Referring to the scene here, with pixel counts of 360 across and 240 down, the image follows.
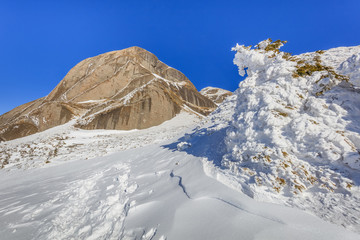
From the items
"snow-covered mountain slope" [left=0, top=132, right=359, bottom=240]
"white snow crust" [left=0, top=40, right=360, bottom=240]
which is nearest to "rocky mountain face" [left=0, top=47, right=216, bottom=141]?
"snow-covered mountain slope" [left=0, top=132, right=359, bottom=240]

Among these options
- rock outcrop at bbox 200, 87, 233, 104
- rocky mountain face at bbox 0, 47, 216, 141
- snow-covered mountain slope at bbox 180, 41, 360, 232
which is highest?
rock outcrop at bbox 200, 87, 233, 104

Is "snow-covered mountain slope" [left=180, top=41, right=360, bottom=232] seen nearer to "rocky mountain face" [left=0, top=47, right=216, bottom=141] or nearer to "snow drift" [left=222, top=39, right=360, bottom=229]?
"snow drift" [left=222, top=39, right=360, bottom=229]

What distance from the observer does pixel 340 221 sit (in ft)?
7.45

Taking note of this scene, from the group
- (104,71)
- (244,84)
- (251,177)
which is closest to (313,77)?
(244,84)

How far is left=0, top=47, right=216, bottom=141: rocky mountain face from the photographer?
27.3m

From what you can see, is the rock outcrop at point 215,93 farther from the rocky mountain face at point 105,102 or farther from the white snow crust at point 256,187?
the white snow crust at point 256,187

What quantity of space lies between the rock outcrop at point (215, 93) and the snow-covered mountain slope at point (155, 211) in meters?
80.9

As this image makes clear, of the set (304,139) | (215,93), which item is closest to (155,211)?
(304,139)

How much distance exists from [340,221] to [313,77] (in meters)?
→ 3.96

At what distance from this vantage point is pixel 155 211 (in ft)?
11.2

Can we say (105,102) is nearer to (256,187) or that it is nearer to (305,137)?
(256,187)

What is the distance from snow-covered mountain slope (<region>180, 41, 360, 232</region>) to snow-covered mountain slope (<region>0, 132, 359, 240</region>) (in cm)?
43

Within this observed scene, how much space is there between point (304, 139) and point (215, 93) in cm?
9378

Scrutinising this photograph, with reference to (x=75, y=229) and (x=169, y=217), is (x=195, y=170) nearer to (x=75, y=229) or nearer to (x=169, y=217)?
(x=169, y=217)
